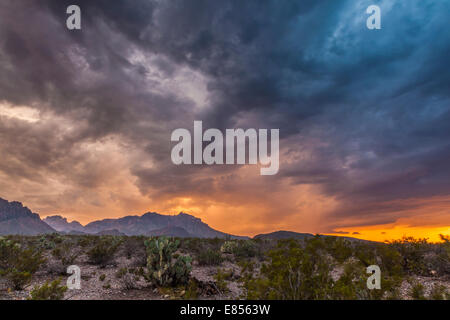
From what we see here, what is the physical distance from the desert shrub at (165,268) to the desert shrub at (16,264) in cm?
455

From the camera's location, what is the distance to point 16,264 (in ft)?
37.5

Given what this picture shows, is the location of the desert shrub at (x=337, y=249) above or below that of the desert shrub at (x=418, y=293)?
above

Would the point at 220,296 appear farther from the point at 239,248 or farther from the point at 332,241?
the point at 239,248

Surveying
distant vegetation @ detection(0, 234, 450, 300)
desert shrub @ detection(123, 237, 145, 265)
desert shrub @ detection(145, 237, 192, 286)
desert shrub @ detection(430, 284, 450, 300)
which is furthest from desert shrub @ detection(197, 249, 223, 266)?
desert shrub @ detection(430, 284, 450, 300)

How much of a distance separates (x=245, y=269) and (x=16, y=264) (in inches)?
393

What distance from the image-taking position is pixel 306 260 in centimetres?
659

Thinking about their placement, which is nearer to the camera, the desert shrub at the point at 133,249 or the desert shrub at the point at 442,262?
the desert shrub at the point at 442,262

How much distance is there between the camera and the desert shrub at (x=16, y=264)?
995 centimetres

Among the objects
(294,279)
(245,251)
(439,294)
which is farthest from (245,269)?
(245,251)

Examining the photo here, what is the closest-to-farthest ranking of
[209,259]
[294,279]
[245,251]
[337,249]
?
[294,279] → [337,249] → [209,259] → [245,251]

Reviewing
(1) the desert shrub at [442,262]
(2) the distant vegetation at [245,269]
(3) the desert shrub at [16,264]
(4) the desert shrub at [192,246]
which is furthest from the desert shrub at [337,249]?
(4) the desert shrub at [192,246]

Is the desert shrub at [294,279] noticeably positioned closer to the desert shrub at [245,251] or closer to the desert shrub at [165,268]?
the desert shrub at [165,268]

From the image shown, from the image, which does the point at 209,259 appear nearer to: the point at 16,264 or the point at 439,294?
the point at 16,264
